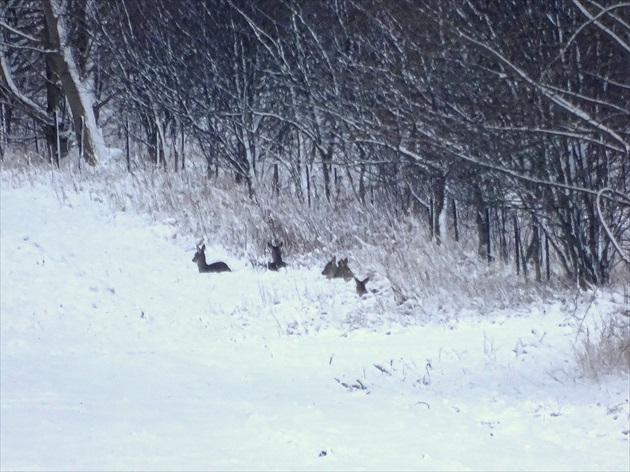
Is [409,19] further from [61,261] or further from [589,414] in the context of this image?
[589,414]

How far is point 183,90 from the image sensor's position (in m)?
18.1

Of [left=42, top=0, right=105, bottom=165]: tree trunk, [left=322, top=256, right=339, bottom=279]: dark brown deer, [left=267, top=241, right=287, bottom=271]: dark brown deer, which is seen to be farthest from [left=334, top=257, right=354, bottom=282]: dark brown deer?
[left=42, top=0, right=105, bottom=165]: tree trunk

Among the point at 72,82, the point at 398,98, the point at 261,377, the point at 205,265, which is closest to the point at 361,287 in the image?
the point at 205,265

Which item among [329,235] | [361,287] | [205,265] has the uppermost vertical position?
[329,235]

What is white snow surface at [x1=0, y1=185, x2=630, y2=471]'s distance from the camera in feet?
17.1

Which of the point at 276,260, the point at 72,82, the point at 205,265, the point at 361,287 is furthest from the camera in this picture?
the point at 72,82

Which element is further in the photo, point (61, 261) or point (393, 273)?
point (61, 261)

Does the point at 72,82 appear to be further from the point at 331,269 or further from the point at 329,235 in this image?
the point at 331,269

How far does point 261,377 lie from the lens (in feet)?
24.3

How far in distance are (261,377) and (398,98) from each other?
5333 mm

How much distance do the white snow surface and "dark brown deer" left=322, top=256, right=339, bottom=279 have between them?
0.42 feet

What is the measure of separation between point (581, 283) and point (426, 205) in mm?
5010

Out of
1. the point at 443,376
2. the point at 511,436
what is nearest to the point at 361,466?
the point at 511,436

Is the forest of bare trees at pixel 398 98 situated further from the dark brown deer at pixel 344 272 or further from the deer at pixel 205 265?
the deer at pixel 205 265
